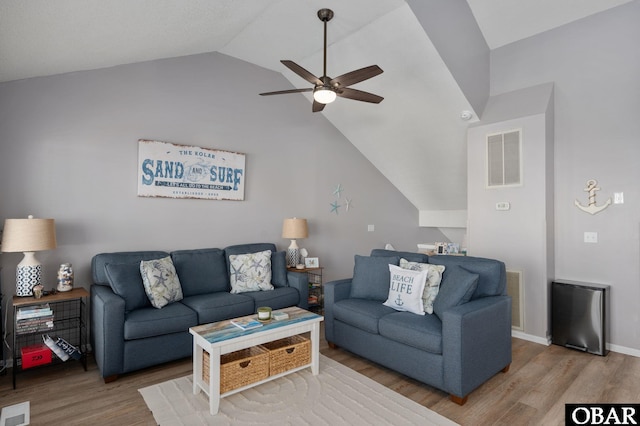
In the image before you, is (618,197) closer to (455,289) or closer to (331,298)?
(455,289)

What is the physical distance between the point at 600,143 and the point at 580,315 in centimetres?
177

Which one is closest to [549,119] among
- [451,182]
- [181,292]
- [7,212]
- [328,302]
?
[451,182]

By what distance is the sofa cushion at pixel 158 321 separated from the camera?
2.74m

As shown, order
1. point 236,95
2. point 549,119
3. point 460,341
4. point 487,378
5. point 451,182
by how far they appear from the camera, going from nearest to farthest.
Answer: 1. point 460,341
2. point 487,378
3. point 549,119
4. point 236,95
5. point 451,182

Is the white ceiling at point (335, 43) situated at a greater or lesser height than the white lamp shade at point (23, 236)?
greater

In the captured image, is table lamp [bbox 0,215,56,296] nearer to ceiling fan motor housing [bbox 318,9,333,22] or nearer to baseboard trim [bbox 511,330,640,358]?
ceiling fan motor housing [bbox 318,9,333,22]

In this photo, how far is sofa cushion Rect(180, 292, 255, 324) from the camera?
314 centimetres

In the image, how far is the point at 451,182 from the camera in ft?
17.0

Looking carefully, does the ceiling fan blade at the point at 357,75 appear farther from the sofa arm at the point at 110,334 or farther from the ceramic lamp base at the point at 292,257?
the sofa arm at the point at 110,334

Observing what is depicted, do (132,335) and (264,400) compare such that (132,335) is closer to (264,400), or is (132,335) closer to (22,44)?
(264,400)

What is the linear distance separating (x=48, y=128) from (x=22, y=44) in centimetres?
91

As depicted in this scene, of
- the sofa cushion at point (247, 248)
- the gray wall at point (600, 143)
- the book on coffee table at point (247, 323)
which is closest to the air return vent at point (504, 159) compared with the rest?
the gray wall at point (600, 143)

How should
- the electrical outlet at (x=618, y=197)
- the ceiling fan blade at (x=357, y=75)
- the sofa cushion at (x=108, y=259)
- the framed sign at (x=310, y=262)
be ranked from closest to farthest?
the ceiling fan blade at (x=357, y=75), the sofa cushion at (x=108, y=259), the electrical outlet at (x=618, y=197), the framed sign at (x=310, y=262)

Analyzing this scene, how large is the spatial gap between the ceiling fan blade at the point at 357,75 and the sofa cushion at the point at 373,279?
1675 mm
